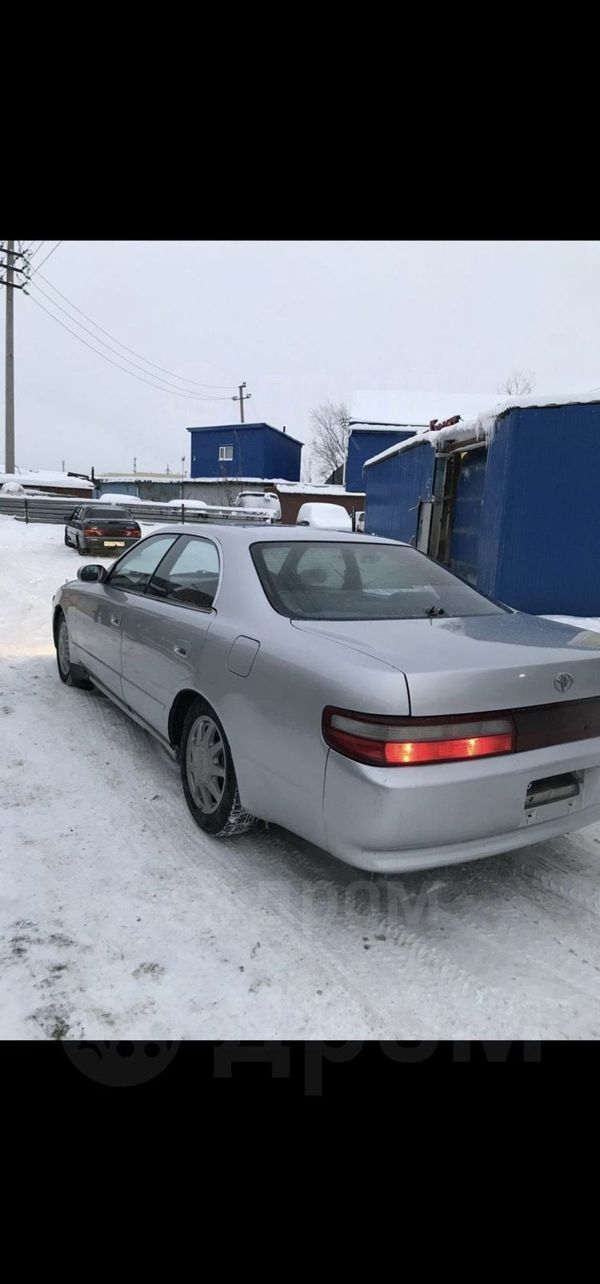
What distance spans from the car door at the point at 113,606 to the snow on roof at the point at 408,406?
32.8 metres

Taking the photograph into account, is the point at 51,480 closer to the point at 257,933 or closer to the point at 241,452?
the point at 241,452

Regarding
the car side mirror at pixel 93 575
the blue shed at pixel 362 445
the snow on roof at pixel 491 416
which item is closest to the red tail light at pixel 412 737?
the car side mirror at pixel 93 575

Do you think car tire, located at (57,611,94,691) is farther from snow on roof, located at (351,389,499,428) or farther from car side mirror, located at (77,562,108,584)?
snow on roof, located at (351,389,499,428)

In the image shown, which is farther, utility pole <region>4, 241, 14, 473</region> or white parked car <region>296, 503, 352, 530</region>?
utility pole <region>4, 241, 14, 473</region>

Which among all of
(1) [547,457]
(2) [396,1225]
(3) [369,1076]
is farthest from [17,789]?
(1) [547,457]

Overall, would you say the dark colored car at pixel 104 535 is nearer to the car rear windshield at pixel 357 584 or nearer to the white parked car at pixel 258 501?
the white parked car at pixel 258 501

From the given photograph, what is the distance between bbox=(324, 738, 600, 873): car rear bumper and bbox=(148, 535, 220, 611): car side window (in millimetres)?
1383

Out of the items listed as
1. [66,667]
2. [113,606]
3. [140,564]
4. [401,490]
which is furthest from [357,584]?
[401,490]

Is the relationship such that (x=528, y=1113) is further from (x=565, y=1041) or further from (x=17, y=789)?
(x=17, y=789)

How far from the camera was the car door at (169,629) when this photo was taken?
322cm

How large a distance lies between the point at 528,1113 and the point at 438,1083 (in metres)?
0.24

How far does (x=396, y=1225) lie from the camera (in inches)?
57.4

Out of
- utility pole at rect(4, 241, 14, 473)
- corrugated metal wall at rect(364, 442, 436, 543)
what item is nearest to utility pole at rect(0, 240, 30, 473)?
utility pole at rect(4, 241, 14, 473)

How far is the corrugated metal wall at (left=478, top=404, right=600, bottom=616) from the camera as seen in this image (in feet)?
29.0
